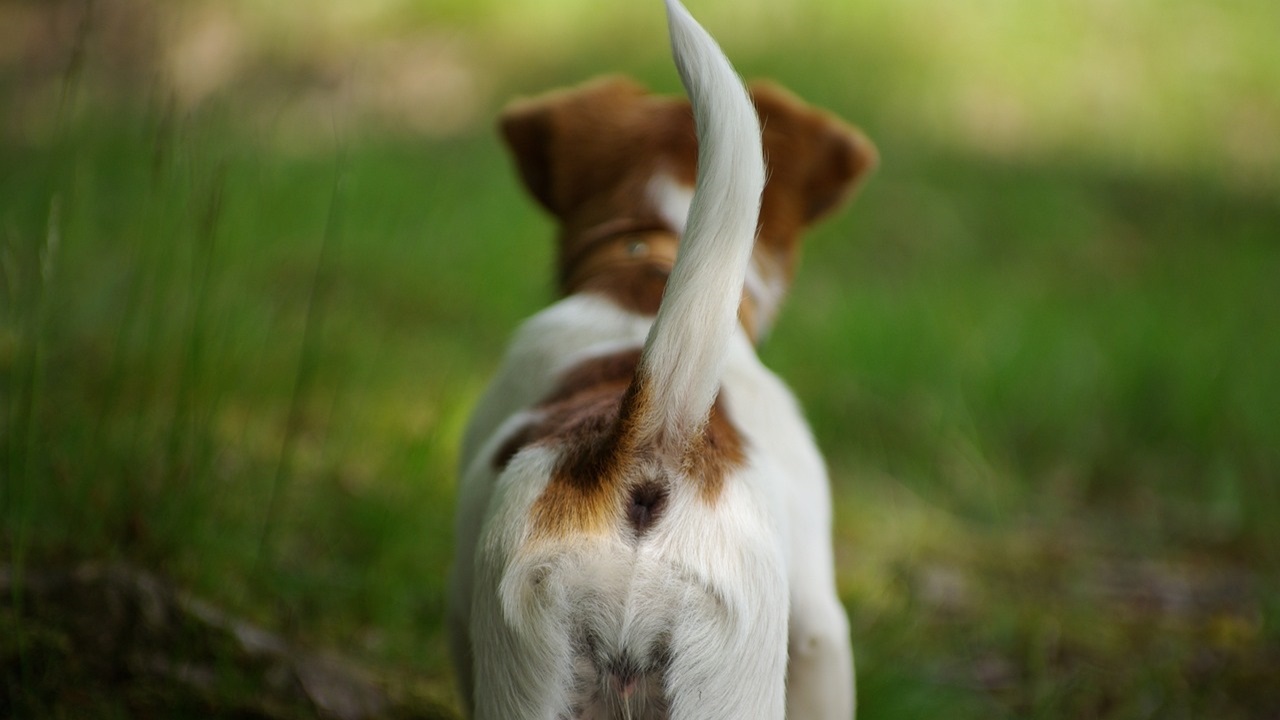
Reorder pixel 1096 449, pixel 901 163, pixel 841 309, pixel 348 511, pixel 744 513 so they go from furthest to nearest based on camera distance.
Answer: pixel 901 163
pixel 841 309
pixel 1096 449
pixel 348 511
pixel 744 513

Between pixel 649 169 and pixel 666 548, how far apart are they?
113 cm

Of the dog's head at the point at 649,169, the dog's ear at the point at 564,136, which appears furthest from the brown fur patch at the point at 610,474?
the dog's ear at the point at 564,136

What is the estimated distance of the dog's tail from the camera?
1.54 m

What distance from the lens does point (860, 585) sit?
128 inches

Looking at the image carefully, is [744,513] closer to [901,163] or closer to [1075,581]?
[1075,581]

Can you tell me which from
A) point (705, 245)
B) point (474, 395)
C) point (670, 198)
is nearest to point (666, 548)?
point (705, 245)

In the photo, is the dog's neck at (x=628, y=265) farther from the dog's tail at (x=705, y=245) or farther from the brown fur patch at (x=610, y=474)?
the dog's tail at (x=705, y=245)

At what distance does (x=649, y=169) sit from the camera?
253 cm

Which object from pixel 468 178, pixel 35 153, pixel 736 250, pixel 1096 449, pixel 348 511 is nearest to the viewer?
pixel 736 250

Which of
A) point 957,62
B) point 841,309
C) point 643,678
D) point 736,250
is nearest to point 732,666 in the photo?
point 643,678

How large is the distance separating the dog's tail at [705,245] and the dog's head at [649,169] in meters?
0.84

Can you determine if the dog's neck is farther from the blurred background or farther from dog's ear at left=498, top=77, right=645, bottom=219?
the blurred background

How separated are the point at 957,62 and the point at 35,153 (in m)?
5.37

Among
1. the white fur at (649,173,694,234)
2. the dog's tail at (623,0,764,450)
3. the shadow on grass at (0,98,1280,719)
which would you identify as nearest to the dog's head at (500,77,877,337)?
the white fur at (649,173,694,234)
